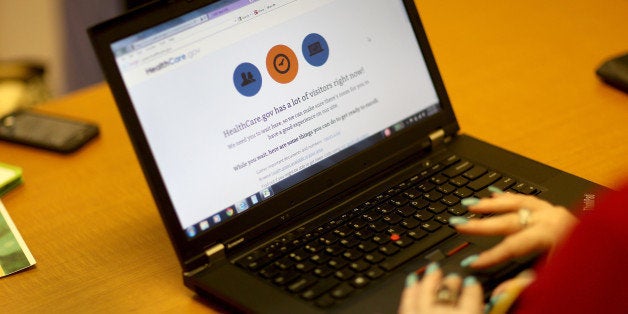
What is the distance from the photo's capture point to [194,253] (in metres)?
0.92

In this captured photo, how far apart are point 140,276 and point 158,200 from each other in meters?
0.14

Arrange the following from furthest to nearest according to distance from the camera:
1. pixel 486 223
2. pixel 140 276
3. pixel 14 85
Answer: pixel 14 85
pixel 140 276
pixel 486 223

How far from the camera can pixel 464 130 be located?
124cm

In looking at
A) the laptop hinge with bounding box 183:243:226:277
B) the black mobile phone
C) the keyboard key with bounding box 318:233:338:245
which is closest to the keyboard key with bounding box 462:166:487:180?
the keyboard key with bounding box 318:233:338:245

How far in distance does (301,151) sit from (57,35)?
2100 millimetres

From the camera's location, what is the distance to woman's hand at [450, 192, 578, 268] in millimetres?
866

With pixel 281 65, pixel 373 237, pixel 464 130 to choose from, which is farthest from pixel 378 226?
pixel 464 130

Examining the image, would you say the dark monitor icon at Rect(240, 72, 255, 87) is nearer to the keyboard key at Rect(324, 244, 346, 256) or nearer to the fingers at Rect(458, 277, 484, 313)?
the keyboard key at Rect(324, 244, 346, 256)

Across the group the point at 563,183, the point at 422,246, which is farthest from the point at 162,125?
the point at 563,183

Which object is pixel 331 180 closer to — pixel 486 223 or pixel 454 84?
pixel 486 223

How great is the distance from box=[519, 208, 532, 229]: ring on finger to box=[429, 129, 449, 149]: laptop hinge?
0.24 meters

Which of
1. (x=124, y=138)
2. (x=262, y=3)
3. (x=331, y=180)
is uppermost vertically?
(x=262, y=3)

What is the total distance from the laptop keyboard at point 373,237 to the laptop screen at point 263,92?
0.24 ft

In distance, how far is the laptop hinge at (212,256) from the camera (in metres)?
0.93
